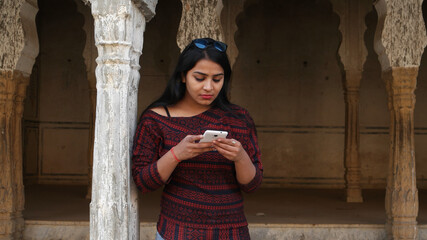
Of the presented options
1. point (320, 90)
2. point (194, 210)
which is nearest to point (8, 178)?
point (194, 210)

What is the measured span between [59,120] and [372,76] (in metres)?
6.37

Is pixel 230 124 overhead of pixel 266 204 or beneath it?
overhead

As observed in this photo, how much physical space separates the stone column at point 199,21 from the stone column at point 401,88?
1721 mm

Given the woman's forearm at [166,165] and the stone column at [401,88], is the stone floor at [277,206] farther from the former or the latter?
the woman's forearm at [166,165]

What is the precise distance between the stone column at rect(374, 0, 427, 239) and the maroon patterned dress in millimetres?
3852

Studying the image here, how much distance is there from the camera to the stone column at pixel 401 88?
5488 millimetres

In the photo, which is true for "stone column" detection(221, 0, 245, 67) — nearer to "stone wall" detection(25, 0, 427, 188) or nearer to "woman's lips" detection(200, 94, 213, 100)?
"stone wall" detection(25, 0, 427, 188)

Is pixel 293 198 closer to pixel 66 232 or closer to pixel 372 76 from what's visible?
pixel 372 76

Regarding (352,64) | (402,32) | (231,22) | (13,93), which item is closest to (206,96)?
(402,32)

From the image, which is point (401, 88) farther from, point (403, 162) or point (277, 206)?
point (277, 206)

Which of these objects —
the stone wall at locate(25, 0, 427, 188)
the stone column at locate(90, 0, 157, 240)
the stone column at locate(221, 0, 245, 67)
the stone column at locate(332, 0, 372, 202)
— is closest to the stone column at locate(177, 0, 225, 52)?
the stone column at locate(221, 0, 245, 67)

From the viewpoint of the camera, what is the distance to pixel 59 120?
11.1 m

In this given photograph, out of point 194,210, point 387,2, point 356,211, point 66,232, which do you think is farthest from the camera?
point 356,211

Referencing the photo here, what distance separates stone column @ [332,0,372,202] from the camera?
8164 mm
